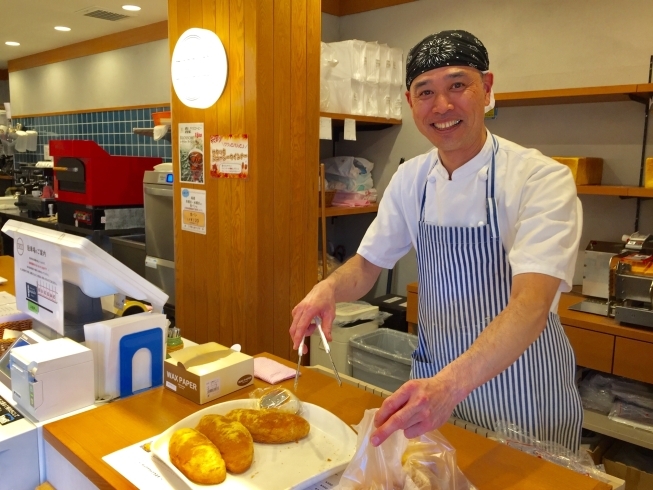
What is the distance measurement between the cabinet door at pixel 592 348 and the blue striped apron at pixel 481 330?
91 cm

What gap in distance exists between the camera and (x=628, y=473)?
7.94 ft

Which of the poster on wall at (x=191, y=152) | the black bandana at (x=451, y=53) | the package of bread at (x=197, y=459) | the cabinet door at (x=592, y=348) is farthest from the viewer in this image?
the poster on wall at (x=191, y=152)

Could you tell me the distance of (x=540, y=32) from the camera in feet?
10.3

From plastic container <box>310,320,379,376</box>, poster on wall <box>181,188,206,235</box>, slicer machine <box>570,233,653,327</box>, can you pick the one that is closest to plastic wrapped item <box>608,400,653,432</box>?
slicer machine <box>570,233,653,327</box>

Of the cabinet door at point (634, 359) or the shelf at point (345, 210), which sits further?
the shelf at point (345, 210)

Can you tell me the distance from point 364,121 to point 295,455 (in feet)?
8.76

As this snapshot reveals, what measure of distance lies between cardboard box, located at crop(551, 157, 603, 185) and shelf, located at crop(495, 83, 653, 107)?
0.98 feet

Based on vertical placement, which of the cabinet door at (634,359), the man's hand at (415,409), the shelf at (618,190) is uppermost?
the shelf at (618,190)

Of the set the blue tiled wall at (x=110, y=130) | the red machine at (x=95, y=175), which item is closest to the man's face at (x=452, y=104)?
the red machine at (x=95, y=175)

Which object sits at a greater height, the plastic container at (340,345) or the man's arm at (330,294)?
the man's arm at (330,294)

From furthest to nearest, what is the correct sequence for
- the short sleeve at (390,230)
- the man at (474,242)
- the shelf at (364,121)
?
1. the shelf at (364,121)
2. the short sleeve at (390,230)
3. the man at (474,242)

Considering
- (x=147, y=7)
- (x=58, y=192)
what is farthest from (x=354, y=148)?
(x=58, y=192)

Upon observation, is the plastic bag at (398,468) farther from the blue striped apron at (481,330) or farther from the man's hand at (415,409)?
the blue striped apron at (481,330)

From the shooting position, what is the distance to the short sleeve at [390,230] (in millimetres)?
1735
